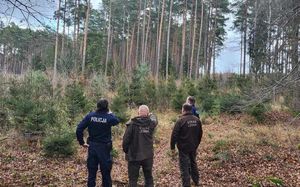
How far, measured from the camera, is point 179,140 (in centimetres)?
897

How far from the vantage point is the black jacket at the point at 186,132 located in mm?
8844

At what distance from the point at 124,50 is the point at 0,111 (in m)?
53.7

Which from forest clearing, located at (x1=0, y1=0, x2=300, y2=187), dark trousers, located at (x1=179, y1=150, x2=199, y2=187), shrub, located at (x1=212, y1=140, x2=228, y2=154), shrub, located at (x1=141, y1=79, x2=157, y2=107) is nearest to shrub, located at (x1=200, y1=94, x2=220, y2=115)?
forest clearing, located at (x1=0, y1=0, x2=300, y2=187)

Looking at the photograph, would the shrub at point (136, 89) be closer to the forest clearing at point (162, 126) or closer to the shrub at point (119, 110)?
the forest clearing at point (162, 126)

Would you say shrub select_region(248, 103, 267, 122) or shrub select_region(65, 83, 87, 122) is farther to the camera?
Answer: shrub select_region(248, 103, 267, 122)

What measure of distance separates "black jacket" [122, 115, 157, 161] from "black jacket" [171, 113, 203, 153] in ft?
4.23

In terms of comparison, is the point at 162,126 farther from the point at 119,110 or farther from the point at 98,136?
the point at 98,136

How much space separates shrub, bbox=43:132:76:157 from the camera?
11.9 m

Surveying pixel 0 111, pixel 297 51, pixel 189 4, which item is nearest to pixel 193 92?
pixel 0 111

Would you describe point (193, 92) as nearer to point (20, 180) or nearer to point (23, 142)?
point (23, 142)

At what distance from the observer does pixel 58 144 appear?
1196 cm

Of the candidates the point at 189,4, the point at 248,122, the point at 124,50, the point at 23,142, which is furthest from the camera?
the point at 124,50

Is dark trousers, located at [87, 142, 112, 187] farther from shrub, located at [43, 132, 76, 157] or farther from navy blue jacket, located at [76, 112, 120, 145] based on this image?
shrub, located at [43, 132, 76, 157]

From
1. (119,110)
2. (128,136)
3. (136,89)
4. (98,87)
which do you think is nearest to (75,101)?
(119,110)
